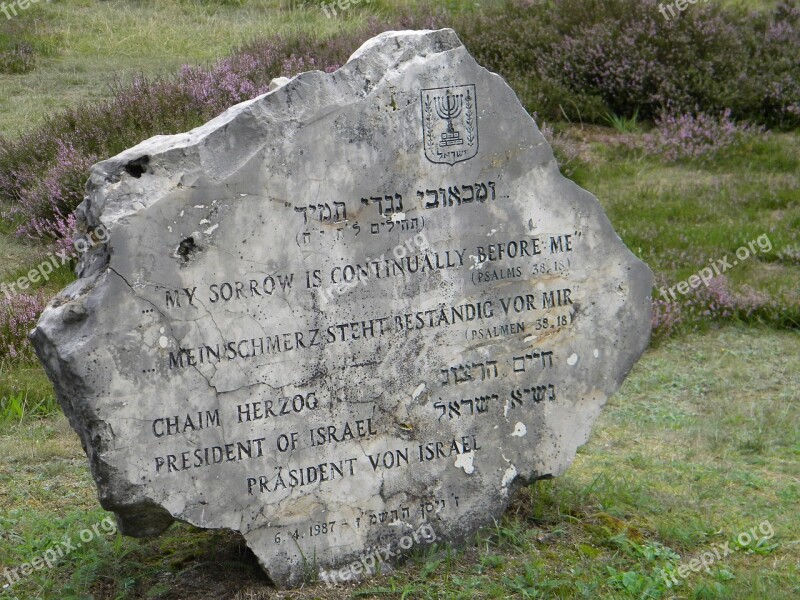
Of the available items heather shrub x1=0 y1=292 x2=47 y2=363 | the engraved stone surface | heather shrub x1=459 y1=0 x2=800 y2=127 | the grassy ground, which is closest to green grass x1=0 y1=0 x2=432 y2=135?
heather shrub x1=459 y1=0 x2=800 y2=127

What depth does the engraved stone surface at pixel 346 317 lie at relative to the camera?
3.85 meters

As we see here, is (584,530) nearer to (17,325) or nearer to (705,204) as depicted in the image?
(17,325)

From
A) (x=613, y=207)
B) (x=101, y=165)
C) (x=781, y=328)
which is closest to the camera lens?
(x=101, y=165)

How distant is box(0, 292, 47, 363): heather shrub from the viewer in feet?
22.4

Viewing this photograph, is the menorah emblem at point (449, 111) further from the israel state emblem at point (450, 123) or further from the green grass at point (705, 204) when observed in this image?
the green grass at point (705, 204)

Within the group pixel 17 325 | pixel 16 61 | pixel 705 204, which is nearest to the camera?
pixel 17 325

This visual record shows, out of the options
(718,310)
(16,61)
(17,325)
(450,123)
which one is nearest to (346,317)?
(450,123)

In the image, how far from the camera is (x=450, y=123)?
4.29 m

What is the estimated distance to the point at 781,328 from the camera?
766 centimetres

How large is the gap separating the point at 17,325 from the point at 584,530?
4.06 m

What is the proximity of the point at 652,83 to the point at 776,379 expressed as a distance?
5.10m

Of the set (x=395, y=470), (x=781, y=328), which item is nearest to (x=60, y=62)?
(x=781, y=328)

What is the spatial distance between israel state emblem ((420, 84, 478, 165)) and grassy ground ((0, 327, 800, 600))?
5.26 feet

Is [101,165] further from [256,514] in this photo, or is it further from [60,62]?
[60,62]
